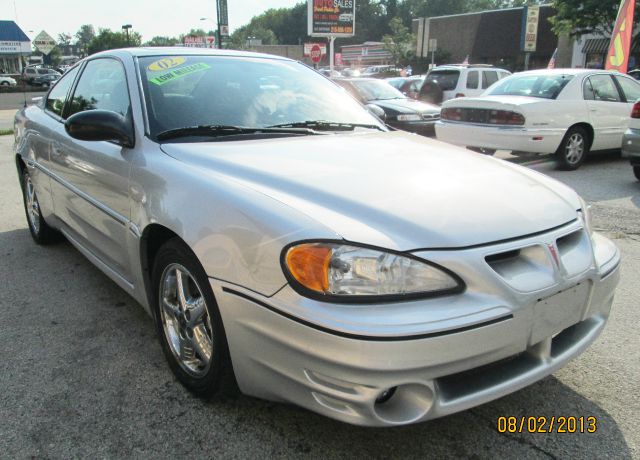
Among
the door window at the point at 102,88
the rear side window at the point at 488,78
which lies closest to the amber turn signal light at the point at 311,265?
the door window at the point at 102,88

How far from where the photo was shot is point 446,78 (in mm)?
14320

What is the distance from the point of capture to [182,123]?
277 cm

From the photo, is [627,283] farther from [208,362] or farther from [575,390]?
[208,362]

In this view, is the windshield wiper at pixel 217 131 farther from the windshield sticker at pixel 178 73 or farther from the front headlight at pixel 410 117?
the front headlight at pixel 410 117

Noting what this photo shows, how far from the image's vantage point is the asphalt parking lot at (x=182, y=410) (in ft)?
6.95

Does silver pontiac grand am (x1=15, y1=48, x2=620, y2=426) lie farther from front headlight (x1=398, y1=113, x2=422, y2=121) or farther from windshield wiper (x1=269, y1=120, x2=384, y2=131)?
front headlight (x1=398, y1=113, x2=422, y2=121)

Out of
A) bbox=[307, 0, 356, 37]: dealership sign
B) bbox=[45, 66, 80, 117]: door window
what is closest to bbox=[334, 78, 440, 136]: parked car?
bbox=[45, 66, 80, 117]: door window

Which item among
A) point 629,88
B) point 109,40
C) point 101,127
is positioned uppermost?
point 109,40

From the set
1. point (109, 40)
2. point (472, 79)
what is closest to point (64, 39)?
point (109, 40)

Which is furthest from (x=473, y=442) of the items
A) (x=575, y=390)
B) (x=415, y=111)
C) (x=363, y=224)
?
(x=415, y=111)

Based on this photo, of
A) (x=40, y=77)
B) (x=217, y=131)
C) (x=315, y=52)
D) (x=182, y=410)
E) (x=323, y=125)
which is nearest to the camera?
(x=182, y=410)

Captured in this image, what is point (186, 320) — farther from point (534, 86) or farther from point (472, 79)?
point (472, 79)

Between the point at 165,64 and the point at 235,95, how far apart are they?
442mm

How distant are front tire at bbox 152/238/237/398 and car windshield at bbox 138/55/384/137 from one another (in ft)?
2.48
